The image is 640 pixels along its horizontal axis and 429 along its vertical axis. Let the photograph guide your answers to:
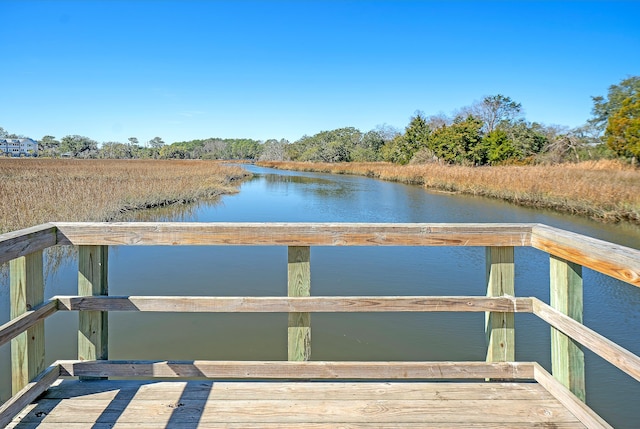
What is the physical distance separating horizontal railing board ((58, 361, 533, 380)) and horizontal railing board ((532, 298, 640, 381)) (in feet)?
1.19

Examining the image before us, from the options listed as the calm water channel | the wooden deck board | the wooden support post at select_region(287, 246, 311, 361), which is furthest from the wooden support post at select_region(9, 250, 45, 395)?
the calm water channel

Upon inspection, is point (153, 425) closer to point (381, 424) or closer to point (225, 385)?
point (225, 385)

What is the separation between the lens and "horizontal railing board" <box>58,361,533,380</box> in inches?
76.3

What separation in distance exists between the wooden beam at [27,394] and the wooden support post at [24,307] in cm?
4

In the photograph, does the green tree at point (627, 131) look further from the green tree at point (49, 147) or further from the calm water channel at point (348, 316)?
the green tree at point (49, 147)

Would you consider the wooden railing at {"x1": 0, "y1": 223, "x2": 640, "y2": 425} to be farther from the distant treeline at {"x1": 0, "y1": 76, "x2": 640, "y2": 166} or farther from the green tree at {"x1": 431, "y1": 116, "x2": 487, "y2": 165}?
the green tree at {"x1": 431, "y1": 116, "x2": 487, "y2": 165}

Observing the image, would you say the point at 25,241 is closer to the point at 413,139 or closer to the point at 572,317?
the point at 572,317

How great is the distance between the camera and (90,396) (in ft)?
6.10

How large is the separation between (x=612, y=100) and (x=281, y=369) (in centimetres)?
3703

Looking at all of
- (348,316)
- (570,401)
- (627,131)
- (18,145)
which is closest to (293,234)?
(570,401)

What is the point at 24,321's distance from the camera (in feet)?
5.50

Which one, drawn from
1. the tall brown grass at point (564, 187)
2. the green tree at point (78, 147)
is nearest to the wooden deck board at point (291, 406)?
the tall brown grass at point (564, 187)

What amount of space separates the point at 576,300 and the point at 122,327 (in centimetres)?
394

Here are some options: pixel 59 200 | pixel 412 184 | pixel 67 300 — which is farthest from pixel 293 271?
pixel 412 184
